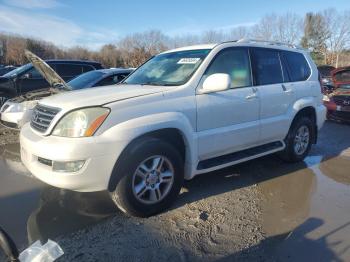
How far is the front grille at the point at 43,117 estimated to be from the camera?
3.75 meters

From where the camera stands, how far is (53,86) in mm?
7496

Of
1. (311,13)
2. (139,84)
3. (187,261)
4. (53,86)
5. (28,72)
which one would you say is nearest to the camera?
(187,261)

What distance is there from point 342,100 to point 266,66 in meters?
5.01

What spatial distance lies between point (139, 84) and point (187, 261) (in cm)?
242

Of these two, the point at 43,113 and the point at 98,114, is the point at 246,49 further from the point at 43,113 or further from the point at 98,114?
the point at 43,113

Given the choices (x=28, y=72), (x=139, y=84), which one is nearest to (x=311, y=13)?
(x=28, y=72)

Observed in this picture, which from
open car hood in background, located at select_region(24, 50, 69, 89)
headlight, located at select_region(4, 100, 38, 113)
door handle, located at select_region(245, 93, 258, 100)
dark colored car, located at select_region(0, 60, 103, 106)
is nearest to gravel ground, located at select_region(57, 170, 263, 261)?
door handle, located at select_region(245, 93, 258, 100)

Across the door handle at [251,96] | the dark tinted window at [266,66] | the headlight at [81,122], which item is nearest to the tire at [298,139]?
the dark tinted window at [266,66]

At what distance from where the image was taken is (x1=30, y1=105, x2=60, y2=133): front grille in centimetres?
375

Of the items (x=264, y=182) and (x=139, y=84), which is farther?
(x=264, y=182)

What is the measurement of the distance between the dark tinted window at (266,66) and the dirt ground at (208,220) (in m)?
1.39

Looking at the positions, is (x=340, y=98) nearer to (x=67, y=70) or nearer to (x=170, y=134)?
(x=170, y=134)

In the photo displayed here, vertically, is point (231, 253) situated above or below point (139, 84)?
below

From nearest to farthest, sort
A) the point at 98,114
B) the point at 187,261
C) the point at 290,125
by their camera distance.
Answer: the point at 187,261 → the point at 98,114 → the point at 290,125
